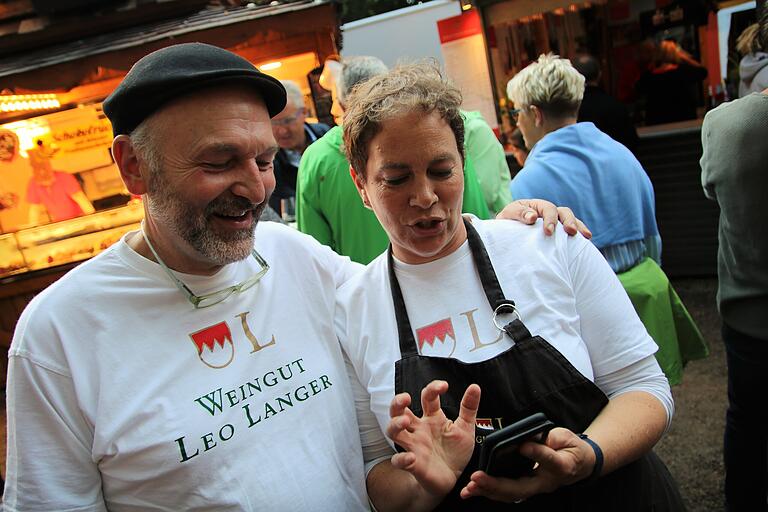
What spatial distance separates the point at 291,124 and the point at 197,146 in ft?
10.6

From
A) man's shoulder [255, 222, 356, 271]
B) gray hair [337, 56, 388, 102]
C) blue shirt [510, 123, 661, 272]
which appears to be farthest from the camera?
gray hair [337, 56, 388, 102]

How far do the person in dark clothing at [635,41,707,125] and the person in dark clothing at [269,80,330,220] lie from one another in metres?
4.70

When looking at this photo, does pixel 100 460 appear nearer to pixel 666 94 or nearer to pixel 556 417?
pixel 556 417

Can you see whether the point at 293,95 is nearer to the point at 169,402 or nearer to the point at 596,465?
the point at 169,402

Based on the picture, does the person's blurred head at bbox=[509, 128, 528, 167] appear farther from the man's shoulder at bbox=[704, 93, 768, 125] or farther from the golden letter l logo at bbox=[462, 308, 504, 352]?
the golden letter l logo at bbox=[462, 308, 504, 352]

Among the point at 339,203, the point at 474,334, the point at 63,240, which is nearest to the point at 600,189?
the point at 339,203

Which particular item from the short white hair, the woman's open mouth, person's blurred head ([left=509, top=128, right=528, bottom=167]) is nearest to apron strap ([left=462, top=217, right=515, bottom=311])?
the woman's open mouth

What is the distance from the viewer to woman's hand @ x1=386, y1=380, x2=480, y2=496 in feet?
4.51

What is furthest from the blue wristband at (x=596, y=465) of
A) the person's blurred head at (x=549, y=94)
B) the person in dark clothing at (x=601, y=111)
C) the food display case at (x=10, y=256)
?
the food display case at (x=10, y=256)

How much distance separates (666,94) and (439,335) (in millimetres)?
6799

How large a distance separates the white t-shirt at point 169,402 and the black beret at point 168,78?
38 cm

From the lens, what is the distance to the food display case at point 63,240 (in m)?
7.36

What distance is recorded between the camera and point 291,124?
4.64 m

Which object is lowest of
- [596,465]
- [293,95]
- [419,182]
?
[596,465]
